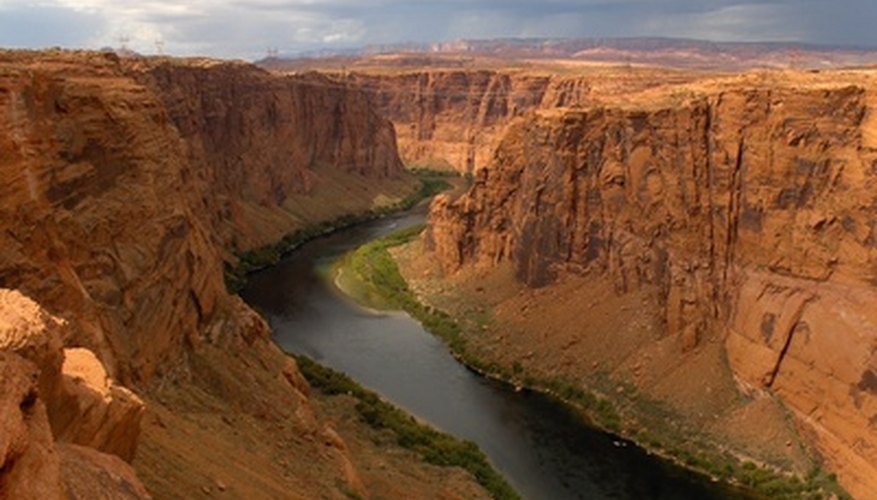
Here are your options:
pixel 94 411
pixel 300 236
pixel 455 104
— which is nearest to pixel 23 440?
pixel 94 411

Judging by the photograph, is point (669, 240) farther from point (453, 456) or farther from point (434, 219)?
point (434, 219)

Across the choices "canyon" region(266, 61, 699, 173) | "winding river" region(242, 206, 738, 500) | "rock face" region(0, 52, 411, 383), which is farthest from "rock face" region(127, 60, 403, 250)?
"canyon" region(266, 61, 699, 173)

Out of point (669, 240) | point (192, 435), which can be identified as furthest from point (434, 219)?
point (192, 435)

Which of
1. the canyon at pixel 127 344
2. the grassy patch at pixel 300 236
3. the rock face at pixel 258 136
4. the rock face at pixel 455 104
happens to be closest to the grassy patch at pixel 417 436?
the canyon at pixel 127 344

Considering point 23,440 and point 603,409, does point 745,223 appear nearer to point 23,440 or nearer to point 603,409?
point 603,409

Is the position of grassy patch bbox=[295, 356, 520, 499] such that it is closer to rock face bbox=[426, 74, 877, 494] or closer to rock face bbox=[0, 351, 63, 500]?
rock face bbox=[426, 74, 877, 494]

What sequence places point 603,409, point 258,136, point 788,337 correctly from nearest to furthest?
point 788,337, point 603,409, point 258,136
